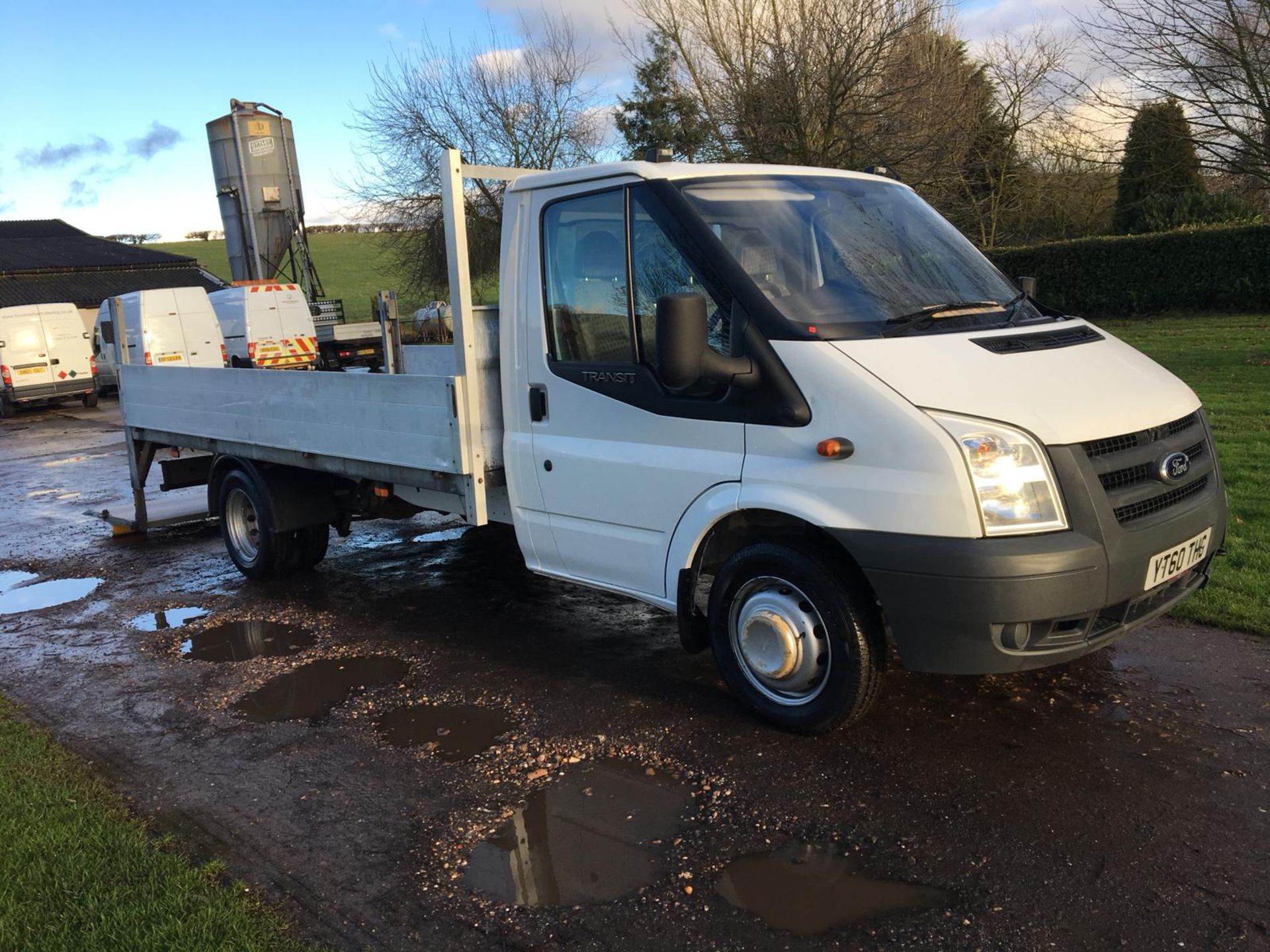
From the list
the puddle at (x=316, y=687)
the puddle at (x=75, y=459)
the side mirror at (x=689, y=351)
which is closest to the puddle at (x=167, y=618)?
the puddle at (x=316, y=687)

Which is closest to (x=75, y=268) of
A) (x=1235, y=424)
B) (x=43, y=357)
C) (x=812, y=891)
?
(x=43, y=357)

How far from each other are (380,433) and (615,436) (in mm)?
1796

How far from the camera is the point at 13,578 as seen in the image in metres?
8.38

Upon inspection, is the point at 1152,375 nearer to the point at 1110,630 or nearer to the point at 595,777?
the point at 1110,630

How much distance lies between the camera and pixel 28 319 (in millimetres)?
25203

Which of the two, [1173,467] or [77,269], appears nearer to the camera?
[1173,467]

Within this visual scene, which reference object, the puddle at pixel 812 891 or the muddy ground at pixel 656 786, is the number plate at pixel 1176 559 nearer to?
the muddy ground at pixel 656 786

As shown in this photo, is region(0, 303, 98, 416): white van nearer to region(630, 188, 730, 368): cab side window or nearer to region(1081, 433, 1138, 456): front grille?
region(630, 188, 730, 368): cab side window

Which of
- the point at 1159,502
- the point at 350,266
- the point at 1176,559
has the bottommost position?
the point at 1176,559

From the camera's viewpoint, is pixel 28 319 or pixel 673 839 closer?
pixel 673 839

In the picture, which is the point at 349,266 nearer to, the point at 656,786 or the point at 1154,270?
the point at 1154,270

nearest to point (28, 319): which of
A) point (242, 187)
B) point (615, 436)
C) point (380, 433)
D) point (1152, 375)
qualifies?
point (242, 187)

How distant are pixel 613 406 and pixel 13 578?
20.8 ft

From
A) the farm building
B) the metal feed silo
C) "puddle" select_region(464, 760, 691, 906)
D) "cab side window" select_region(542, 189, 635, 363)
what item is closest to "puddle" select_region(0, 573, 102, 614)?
"cab side window" select_region(542, 189, 635, 363)
